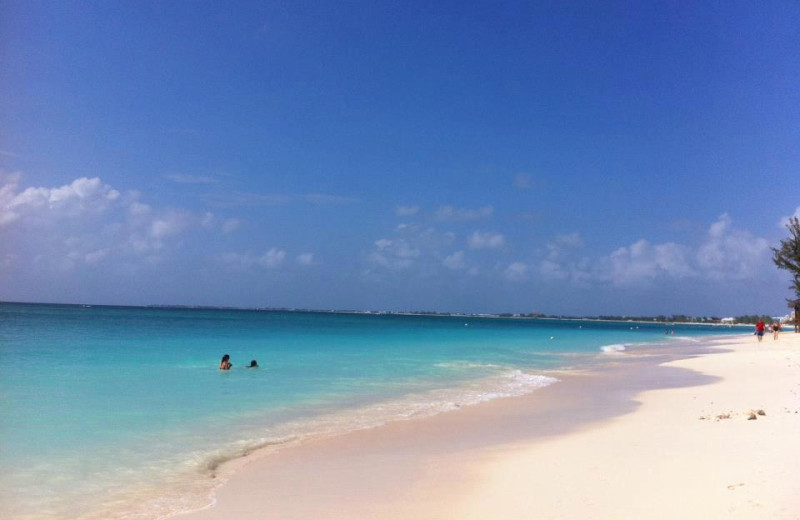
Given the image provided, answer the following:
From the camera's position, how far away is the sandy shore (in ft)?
18.5

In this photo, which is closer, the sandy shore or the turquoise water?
the sandy shore

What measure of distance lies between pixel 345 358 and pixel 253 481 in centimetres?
1988

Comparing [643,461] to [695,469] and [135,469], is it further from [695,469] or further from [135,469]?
[135,469]

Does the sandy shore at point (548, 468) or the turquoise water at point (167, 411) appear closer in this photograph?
the sandy shore at point (548, 468)

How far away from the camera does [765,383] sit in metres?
15.2

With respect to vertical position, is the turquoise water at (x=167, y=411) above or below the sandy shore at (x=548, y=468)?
below

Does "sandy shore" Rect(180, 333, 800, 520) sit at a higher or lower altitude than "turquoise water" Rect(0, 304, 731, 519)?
higher

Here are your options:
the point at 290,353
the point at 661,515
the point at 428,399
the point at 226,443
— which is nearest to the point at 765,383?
the point at 428,399

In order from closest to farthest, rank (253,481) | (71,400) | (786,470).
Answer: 1. (786,470)
2. (253,481)
3. (71,400)

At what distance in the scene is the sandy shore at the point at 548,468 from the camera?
5641mm

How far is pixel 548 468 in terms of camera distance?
7.25 metres

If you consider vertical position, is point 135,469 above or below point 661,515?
below

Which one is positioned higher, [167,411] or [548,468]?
[548,468]

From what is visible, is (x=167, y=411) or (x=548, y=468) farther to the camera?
(x=167, y=411)
